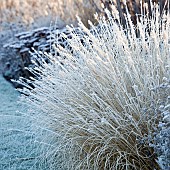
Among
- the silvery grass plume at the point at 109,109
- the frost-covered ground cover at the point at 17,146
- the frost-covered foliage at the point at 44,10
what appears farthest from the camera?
the frost-covered foliage at the point at 44,10

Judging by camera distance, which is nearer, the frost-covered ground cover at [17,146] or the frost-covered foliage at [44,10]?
the frost-covered ground cover at [17,146]

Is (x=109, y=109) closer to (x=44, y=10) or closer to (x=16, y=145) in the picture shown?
(x=16, y=145)

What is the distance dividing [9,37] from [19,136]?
11.3 ft

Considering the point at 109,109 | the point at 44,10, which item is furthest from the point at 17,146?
the point at 44,10

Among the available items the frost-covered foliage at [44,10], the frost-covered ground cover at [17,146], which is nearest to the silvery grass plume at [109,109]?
the frost-covered ground cover at [17,146]

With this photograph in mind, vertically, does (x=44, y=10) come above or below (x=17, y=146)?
above

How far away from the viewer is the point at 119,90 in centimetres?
196

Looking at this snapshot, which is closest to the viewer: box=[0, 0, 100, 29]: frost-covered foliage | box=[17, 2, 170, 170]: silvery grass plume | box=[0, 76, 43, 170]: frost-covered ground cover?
box=[17, 2, 170, 170]: silvery grass plume

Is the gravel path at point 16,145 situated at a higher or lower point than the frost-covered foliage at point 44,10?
lower

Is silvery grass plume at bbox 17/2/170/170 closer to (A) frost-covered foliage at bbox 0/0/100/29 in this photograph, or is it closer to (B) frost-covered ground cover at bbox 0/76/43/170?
(B) frost-covered ground cover at bbox 0/76/43/170

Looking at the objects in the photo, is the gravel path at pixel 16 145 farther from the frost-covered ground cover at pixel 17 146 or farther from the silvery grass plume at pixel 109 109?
the silvery grass plume at pixel 109 109

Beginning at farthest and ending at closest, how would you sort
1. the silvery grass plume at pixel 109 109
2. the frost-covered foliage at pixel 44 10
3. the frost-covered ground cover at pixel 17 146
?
the frost-covered foliage at pixel 44 10
the frost-covered ground cover at pixel 17 146
the silvery grass plume at pixel 109 109

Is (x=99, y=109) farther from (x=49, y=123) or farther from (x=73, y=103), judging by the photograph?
(x=49, y=123)

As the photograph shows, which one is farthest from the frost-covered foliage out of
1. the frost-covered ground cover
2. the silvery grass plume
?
the silvery grass plume
